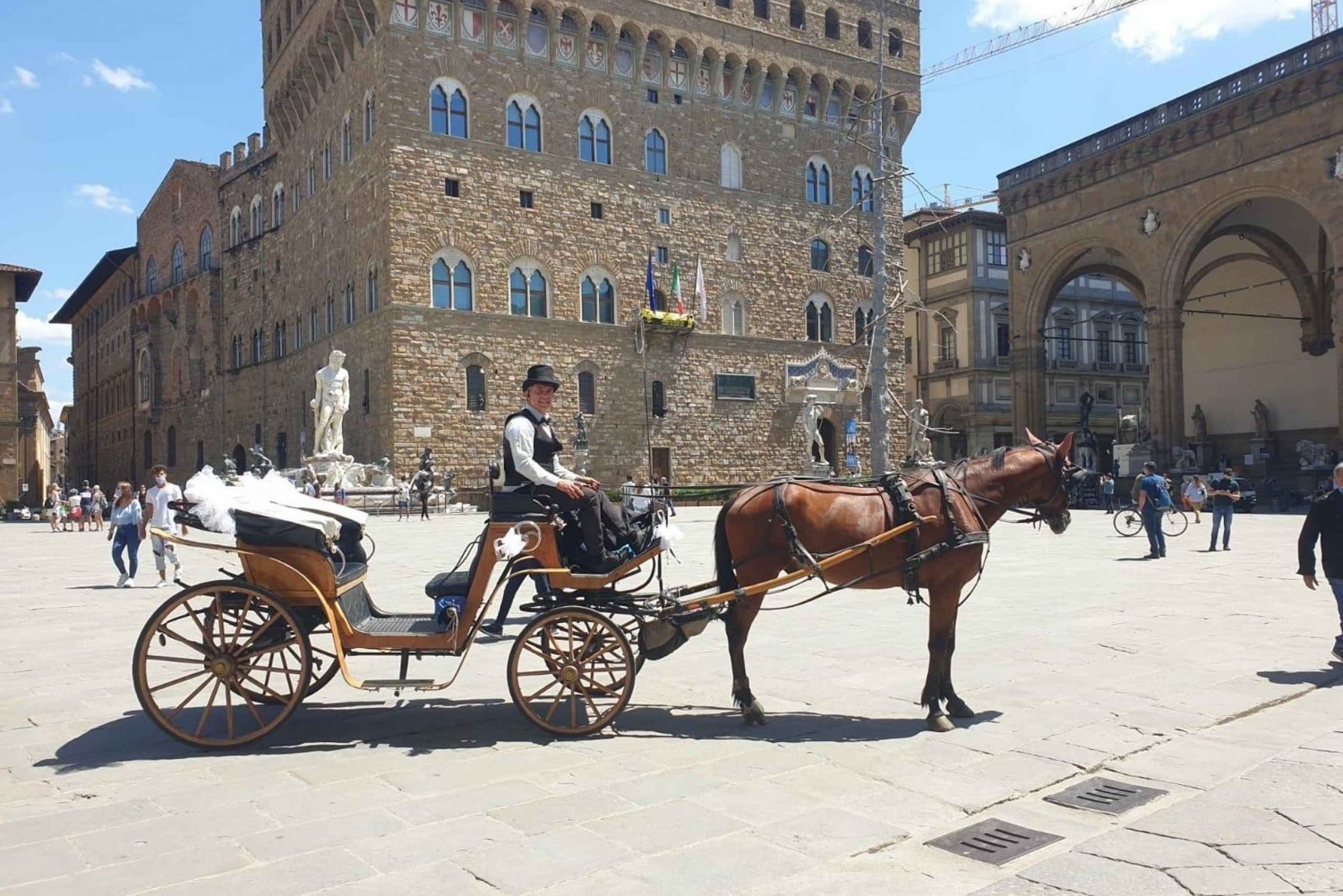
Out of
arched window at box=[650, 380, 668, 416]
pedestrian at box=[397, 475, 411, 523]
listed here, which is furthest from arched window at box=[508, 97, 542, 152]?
pedestrian at box=[397, 475, 411, 523]

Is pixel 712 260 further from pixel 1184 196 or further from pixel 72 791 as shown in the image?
pixel 72 791

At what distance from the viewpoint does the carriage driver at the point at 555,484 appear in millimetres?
5762

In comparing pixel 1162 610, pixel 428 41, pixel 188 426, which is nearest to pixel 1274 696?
pixel 1162 610

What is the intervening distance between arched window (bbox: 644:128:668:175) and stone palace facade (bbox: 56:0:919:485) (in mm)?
89

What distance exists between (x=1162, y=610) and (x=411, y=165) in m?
26.8

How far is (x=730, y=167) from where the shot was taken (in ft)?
124

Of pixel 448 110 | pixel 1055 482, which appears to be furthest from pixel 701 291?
pixel 1055 482

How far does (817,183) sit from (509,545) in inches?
1454

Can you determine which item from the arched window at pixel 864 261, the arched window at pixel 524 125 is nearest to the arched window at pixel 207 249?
the arched window at pixel 524 125

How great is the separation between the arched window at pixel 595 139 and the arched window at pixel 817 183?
8.73 metres

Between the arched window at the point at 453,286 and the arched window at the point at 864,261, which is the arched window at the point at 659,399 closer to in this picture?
the arched window at the point at 453,286

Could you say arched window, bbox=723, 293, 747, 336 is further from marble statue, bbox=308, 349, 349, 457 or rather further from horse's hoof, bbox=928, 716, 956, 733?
horse's hoof, bbox=928, 716, 956, 733

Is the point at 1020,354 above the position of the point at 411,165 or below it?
below

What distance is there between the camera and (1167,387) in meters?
32.2
